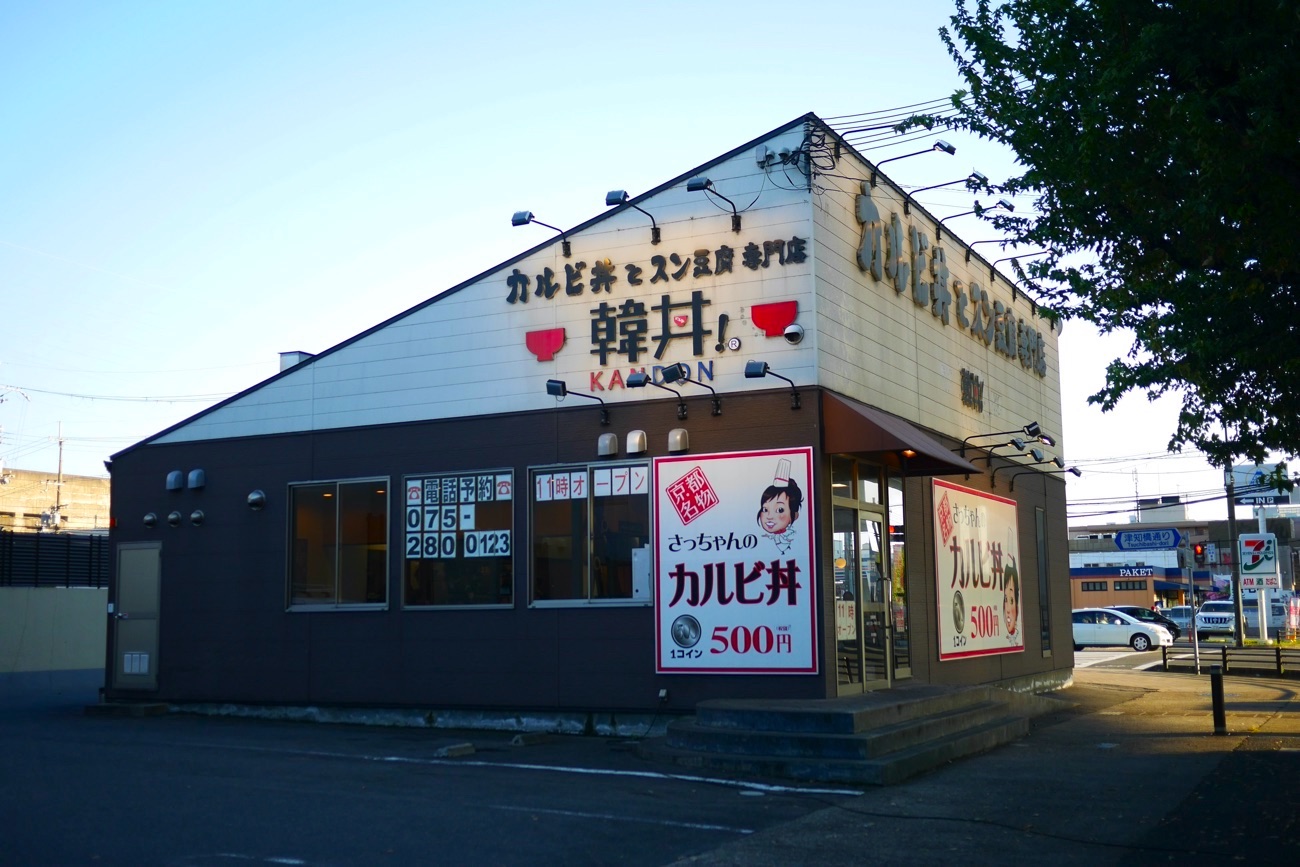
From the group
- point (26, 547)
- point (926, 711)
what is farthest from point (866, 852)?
point (26, 547)

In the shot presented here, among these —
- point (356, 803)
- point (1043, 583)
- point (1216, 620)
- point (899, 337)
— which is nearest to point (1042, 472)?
point (1043, 583)

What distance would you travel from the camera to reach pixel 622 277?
16219mm

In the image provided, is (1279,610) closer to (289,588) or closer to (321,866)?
(289,588)

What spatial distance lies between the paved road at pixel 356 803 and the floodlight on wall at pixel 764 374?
4647 mm

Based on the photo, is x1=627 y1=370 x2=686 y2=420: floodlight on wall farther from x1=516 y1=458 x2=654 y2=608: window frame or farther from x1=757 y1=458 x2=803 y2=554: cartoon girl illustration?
x1=757 y1=458 x2=803 y2=554: cartoon girl illustration

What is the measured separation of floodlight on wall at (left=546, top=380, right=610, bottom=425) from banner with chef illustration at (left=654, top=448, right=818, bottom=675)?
1.02 meters

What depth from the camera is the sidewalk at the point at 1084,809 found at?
27.8 ft

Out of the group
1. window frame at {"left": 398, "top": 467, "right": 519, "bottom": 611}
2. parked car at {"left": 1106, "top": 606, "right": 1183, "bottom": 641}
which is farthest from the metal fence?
parked car at {"left": 1106, "top": 606, "right": 1183, "bottom": 641}

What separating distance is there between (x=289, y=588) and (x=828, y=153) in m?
10.1

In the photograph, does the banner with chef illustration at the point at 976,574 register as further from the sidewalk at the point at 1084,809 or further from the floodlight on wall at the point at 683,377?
the floodlight on wall at the point at 683,377

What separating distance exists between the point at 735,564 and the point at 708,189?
473 centimetres

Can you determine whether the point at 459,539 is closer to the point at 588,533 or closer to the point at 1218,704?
the point at 588,533

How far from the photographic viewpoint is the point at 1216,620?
50969mm

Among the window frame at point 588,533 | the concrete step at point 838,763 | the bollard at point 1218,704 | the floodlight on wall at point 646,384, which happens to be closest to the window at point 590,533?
the window frame at point 588,533
